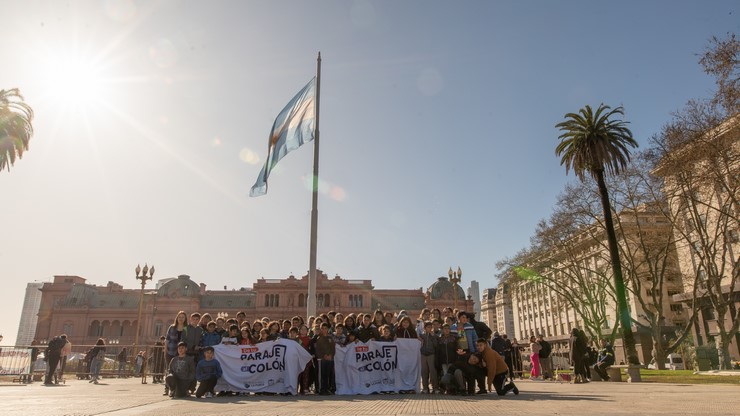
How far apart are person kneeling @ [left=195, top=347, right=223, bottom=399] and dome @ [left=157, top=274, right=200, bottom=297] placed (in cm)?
7788

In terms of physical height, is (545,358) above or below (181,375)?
below

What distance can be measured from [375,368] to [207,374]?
4.06 metres

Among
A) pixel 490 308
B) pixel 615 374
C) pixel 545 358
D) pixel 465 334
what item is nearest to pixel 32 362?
pixel 465 334

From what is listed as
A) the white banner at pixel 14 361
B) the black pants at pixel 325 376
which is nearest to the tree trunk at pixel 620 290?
the black pants at pixel 325 376

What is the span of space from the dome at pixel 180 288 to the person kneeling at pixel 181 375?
256 ft

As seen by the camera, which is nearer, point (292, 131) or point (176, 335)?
point (176, 335)

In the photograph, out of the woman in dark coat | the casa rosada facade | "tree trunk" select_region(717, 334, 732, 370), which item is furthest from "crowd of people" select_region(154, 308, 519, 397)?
the casa rosada facade

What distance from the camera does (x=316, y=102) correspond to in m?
16.6

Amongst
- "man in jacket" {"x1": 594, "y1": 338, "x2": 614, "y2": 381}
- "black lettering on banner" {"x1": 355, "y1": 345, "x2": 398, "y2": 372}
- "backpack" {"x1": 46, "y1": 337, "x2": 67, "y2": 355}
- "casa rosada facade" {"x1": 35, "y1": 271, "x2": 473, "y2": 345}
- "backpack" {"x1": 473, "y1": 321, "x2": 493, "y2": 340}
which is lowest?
"man in jacket" {"x1": 594, "y1": 338, "x2": 614, "y2": 381}

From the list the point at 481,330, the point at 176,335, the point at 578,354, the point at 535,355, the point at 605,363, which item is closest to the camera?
the point at 481,330

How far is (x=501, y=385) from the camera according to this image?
10695mm

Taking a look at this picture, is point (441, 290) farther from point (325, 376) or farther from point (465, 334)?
point (325, 376)

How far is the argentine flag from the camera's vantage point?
1680cm

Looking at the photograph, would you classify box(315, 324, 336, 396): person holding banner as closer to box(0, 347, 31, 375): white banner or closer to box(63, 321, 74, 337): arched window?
box(0, 347, 31, 375): white banner
